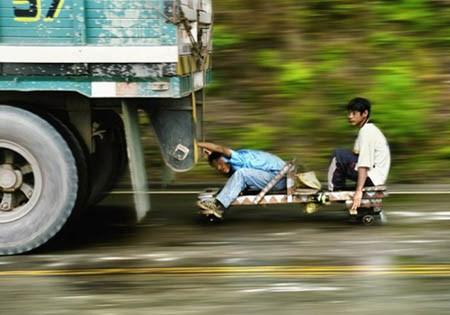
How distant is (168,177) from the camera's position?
7.85 m

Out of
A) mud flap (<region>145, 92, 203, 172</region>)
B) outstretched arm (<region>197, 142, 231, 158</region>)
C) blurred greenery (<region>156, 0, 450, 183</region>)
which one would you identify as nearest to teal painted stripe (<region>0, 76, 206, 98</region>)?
mud flap (<region>145, 92, 203, 172</region>)

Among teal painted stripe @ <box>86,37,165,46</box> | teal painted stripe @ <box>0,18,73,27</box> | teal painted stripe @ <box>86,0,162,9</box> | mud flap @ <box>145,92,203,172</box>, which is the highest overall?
teal painted stripe @ <box>86,0,162,9</box>

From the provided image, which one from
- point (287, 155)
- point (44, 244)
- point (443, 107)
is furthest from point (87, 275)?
point (443, 107)

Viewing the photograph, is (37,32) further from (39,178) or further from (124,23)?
(39,178)

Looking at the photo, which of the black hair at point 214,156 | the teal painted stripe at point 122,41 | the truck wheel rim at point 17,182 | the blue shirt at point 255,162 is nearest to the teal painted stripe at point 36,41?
the teal painted stripe at point 122,41

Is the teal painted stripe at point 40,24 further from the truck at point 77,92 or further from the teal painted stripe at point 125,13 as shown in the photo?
the teal painted stripe at point 125,13

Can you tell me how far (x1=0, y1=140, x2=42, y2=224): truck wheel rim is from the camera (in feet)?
21.2

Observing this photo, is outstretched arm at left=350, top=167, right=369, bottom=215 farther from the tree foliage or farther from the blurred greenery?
the tree foliage

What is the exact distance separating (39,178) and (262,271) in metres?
1.84

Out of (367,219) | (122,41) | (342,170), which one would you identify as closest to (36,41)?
(122,41)

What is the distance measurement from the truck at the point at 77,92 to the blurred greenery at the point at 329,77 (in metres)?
3.23

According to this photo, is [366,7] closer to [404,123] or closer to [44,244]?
[404,123]

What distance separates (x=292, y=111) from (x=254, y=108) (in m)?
0.50

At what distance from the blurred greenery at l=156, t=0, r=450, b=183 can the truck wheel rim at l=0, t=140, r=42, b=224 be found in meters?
3.90
